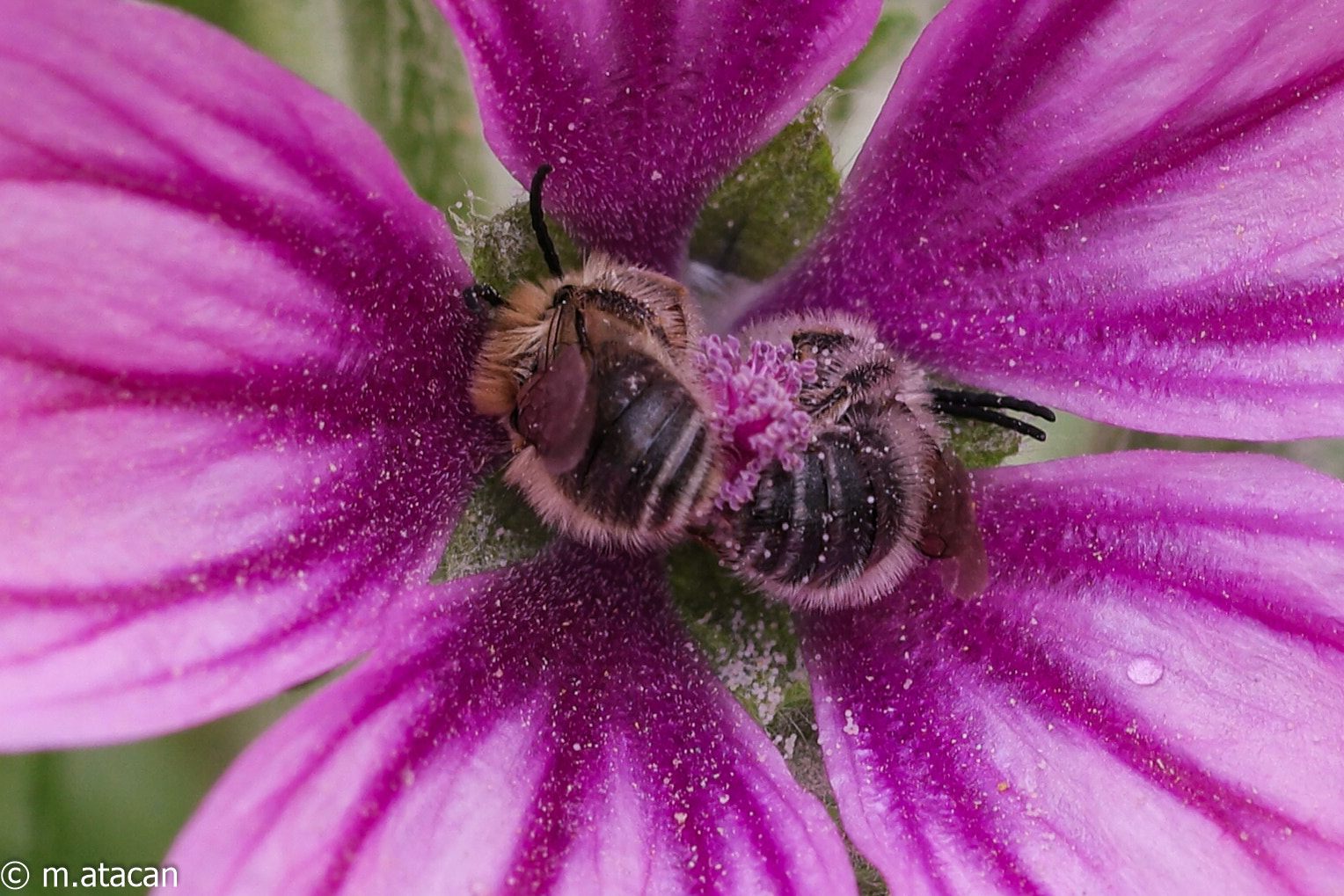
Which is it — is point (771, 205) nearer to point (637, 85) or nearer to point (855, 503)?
point (637, 85)

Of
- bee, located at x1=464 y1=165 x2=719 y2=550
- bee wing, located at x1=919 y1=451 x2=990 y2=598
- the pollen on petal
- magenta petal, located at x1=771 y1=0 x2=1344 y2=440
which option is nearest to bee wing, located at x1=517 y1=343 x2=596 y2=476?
bee, located at x1=464 y1=165 x2=719 y2=550

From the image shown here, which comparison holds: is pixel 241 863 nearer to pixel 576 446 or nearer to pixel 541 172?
pixel 576 446

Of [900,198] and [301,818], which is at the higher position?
[900,198]

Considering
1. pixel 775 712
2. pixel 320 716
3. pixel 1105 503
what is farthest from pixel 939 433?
pixel 320 716

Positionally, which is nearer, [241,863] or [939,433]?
[241,863]

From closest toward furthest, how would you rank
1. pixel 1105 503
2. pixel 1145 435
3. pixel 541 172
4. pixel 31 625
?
pixel 31 625 → pixel 541 172 → pixel 1105 503 → pixel 1145 435

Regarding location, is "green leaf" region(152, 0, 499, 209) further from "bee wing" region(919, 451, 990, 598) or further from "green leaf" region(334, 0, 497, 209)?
"bee wing" region(919, 451, 990, 598)
